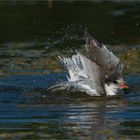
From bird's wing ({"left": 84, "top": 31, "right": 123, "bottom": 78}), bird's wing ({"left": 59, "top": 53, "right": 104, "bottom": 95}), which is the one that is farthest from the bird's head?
bird's wing ({"left": 59, "top": 53, "right": 104, "bottom": 95})

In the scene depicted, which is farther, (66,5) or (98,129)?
(66,5)

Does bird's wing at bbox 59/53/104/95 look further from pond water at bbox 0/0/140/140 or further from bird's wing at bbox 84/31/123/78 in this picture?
pond water at bbox 0/0/140/140

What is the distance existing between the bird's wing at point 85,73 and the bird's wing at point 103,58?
0.33ft

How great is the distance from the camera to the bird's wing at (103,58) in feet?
44.3

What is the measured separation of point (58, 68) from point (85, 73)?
2.79 meters

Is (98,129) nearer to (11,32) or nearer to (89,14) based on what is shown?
(11,32)

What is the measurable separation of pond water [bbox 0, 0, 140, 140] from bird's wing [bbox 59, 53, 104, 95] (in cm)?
22

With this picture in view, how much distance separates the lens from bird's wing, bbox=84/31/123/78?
1352 cm

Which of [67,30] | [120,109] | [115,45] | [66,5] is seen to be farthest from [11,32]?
[120,109]

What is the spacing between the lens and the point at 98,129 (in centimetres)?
1063

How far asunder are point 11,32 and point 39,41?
2.29m

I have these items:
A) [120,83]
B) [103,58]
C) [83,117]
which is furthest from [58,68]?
[83,117]

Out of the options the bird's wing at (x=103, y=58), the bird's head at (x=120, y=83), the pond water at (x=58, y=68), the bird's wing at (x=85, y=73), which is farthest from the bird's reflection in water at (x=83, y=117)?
the bird's wing at (x=103, y=58)

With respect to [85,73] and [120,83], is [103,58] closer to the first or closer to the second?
[85,73]
